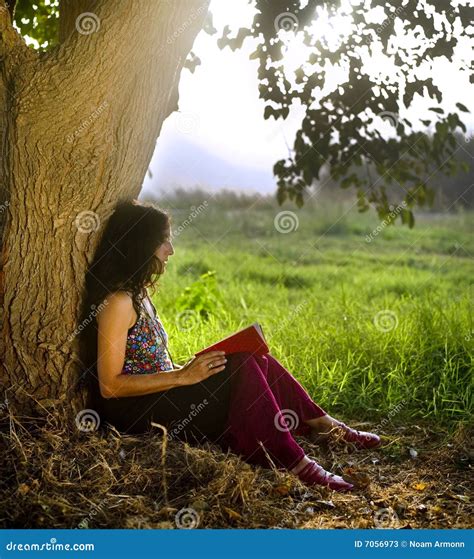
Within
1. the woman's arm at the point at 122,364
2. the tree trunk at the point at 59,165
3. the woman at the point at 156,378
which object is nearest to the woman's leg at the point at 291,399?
the woman at the point at 156,378

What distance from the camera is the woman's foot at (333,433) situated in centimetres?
357

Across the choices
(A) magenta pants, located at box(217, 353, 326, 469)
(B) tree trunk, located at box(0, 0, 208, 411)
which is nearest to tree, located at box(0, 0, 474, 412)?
(B) tree trunk, located at box(0, 0, 208, 411)

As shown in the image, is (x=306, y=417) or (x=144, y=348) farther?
(x=306, y=417)

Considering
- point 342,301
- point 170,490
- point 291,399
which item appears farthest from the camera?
point 342,301

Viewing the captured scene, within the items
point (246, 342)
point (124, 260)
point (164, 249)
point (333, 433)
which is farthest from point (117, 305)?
point (333, 433)

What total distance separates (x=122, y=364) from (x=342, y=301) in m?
2.99

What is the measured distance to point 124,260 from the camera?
10.2 ft

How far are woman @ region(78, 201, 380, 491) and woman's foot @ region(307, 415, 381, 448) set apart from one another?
0.44m

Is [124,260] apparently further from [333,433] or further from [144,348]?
[333,433]

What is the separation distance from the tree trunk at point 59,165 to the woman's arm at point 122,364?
202 millimetres

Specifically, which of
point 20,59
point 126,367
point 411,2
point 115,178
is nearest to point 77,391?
point 126,367

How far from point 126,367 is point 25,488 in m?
0.69

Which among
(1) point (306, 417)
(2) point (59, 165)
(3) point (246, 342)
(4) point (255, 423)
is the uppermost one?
(2) point (59, 165)

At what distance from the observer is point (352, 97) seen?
441cm
